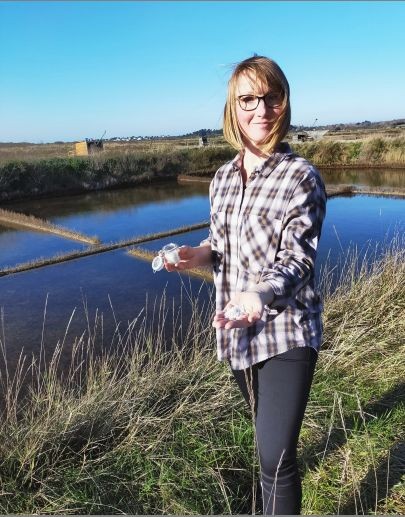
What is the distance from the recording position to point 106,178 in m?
16.4

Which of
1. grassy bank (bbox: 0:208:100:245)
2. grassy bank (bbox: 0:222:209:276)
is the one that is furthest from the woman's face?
grassy bank (bbox: 0:208:100:245)

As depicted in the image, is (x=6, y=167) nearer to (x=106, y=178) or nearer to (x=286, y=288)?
(x=106, y=178)

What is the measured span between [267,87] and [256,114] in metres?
0.08

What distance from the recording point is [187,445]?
2094 millimetres

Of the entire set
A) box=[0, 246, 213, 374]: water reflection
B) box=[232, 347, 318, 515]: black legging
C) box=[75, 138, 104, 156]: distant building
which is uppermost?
box=[75, 138, 104, 156]: distant building

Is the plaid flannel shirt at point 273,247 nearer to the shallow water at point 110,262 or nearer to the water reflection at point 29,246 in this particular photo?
the shallow water at point 110,262

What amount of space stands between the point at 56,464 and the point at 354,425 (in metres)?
1.43

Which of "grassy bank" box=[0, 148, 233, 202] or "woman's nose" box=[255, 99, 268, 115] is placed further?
"grassy bank" box=[0, 148, 233, 202]

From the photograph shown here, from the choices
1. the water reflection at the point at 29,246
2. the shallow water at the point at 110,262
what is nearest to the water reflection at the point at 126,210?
the shallow water at the point at 110,262

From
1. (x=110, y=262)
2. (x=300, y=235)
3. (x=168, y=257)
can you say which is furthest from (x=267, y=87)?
(x=110, y=262)

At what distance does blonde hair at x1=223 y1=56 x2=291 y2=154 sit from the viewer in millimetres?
1248

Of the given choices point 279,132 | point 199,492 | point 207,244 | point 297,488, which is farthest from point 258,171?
point 199,492

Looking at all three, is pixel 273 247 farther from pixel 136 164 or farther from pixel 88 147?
pixel 88 147

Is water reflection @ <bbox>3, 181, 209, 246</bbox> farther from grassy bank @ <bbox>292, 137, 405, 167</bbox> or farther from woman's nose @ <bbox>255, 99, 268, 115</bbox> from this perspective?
woman's nose @ <bbox>255, 99, 268, 115</bbox>
